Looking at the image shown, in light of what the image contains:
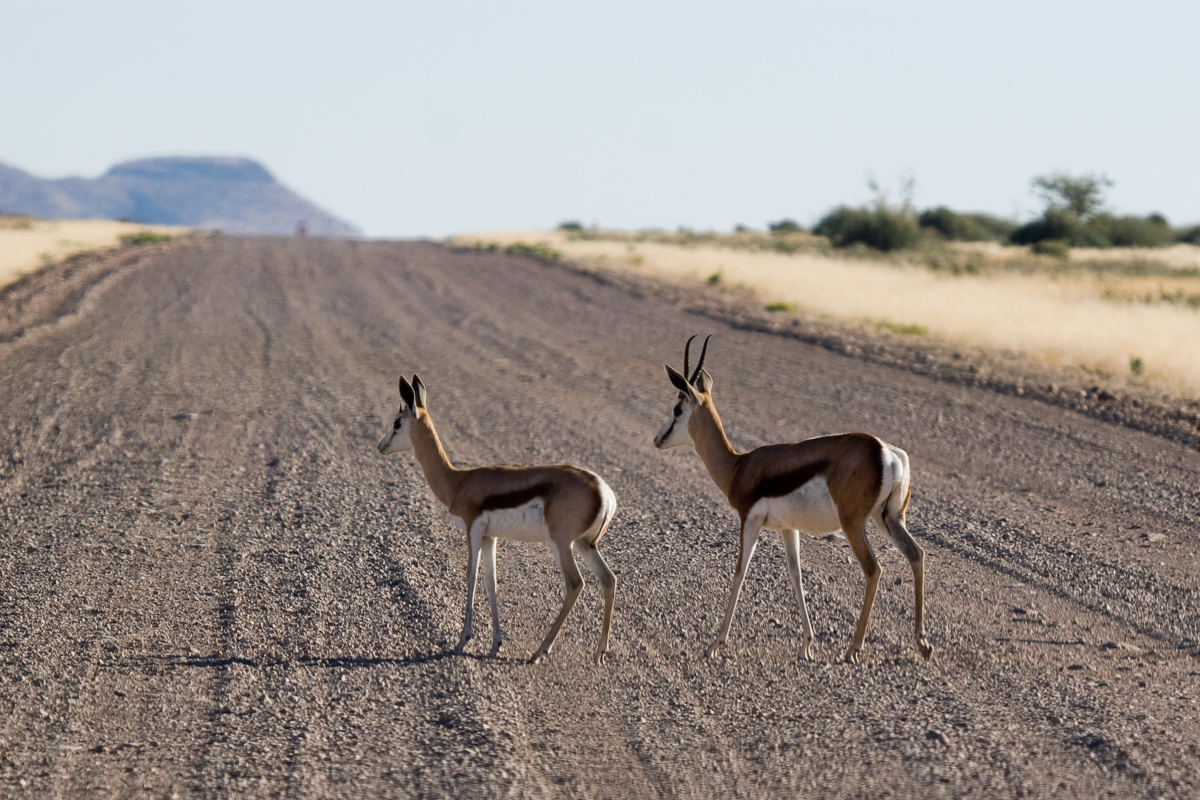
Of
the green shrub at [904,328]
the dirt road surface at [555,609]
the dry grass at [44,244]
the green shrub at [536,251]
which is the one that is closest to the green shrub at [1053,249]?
the green shrub at [536,251]

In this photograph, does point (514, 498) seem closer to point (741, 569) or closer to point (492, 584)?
point (492, 584)

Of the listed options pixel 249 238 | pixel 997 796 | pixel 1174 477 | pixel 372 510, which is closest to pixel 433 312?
pixel 372 510

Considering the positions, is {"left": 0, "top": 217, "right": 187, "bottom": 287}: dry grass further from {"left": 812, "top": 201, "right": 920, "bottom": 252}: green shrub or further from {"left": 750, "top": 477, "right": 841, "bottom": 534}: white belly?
{"left": 812, "top": 201, "right": 920, "bottom": 252}: green shrub

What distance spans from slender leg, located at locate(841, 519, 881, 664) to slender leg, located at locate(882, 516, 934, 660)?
20cm

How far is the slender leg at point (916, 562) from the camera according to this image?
21.3 ft

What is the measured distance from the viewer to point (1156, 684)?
19.9 feet

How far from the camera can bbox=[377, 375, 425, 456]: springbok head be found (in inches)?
281

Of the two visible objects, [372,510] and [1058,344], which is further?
[1058,344]

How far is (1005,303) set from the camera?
86.3ft

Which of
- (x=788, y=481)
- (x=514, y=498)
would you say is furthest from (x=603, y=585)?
(x=788, y=481)

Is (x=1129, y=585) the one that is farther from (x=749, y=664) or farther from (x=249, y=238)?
(x=249, y=238)

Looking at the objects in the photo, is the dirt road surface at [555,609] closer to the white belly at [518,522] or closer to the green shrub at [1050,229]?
the white belly at [518,522]

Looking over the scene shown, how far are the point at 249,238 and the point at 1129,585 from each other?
51.7 meters

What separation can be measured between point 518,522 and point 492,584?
0.55m
